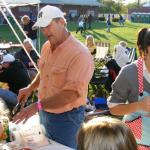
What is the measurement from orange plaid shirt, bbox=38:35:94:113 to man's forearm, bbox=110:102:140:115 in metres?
0.37

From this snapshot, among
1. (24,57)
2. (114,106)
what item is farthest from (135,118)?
(24,57)

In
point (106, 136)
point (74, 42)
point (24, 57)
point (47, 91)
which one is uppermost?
point (74, 42)

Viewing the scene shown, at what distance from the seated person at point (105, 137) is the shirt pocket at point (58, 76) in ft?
4.33

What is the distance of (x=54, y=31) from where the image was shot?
2.98 meters

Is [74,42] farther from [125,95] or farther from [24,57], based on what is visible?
[24,57]

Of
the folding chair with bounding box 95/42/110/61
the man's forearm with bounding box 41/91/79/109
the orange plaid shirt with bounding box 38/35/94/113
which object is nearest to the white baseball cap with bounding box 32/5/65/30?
the orange plaid shirt with bounding box 38/35/94/113

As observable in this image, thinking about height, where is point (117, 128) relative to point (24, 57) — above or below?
above

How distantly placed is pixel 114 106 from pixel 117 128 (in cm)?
102

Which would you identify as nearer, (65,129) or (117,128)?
(117,128)

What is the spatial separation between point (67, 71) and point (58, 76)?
0.09m

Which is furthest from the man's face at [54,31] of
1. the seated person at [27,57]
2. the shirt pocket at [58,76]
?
the seated person at [27,57]

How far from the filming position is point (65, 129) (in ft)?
10.1

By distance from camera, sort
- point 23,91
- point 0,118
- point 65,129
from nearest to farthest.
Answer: point 0,118
point 65,129
point 23,91

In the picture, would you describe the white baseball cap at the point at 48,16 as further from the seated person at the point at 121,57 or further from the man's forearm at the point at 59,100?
the seated person at the point at 121,57
